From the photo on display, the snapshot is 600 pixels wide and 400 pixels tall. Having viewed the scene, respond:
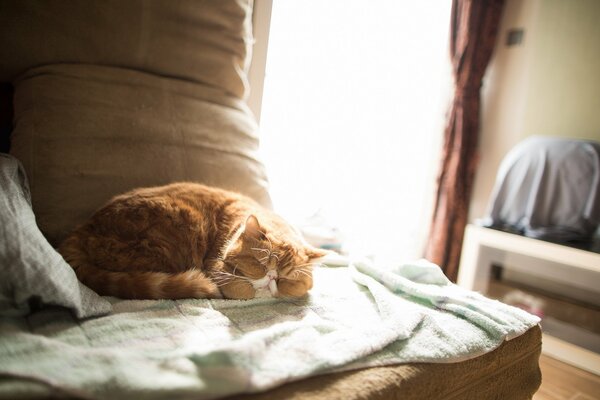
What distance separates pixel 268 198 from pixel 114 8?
77 cm

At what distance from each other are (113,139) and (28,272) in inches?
20.2

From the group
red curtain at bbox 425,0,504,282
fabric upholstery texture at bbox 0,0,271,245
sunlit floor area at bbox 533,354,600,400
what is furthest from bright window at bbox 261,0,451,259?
sunlit floor area at bbox 533,354,600,400

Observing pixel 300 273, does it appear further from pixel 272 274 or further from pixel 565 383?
pixel 565 383

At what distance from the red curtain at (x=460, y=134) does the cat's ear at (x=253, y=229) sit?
6.77 feet

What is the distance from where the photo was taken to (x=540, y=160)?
206 centimetres

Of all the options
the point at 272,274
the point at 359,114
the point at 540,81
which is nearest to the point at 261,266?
the point at 272,274

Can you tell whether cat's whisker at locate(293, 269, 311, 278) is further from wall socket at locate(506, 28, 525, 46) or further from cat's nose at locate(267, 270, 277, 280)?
wall socket at locate(506, 28, 525, 46)

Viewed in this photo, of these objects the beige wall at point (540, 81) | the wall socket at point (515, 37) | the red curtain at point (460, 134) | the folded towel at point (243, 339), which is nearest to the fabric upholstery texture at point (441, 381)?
the folded towel at point (243, 339)

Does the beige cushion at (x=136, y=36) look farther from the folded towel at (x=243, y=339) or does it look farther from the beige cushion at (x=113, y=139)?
the folded towel at (x=243, y=339)

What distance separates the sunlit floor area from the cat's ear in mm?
1448

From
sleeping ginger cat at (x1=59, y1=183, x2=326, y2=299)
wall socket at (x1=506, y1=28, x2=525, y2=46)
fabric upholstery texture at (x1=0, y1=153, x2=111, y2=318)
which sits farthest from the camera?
wall socket at (x1=506, y1=28, x2=525, y2=46)

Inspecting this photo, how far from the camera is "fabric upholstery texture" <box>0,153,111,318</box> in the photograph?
61cm

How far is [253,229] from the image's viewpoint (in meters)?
0.93

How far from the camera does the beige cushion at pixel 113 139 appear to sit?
0.94 meters
